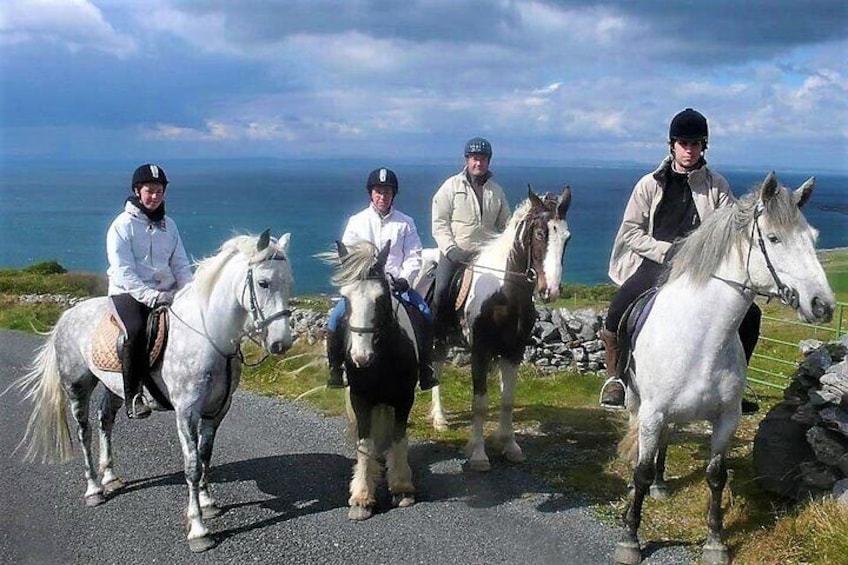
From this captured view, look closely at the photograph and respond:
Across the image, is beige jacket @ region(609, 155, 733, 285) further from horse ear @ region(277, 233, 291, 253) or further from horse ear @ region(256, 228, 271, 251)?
horse ear @ region(256, 228, 271, 251)

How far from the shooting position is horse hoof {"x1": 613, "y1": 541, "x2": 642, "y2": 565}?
5070 millimetres

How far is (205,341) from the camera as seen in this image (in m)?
5.45

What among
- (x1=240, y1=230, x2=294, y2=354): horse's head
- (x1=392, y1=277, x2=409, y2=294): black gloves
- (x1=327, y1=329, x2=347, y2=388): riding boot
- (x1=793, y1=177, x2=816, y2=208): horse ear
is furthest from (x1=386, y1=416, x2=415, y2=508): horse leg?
(x1=793, y1=177, x2=816, y2=208): horse ear

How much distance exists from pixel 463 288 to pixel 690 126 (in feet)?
9.74

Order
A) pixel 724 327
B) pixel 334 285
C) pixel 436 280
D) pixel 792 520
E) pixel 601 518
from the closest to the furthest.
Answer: pixel 724 327, pixel 792 520, pixel 334 285, pixel 601 518, pixel 436 280

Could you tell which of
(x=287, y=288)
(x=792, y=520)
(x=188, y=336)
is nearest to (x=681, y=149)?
(x=792, y=520)

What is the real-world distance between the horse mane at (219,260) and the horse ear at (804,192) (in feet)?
11.8

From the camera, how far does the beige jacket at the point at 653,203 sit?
18.6 feet

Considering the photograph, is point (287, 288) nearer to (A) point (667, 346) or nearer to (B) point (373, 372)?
(B) point (373, 372)

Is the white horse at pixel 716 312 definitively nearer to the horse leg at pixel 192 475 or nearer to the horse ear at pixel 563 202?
the horse ear at pixel 563 202

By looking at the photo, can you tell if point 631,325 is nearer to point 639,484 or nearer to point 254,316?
point 639,484

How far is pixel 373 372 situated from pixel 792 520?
342 cm

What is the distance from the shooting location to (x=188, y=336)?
5.50 metres

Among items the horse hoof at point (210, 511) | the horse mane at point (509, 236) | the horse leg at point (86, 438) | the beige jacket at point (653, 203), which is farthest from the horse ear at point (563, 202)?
the horse leg at point (86, 438)
